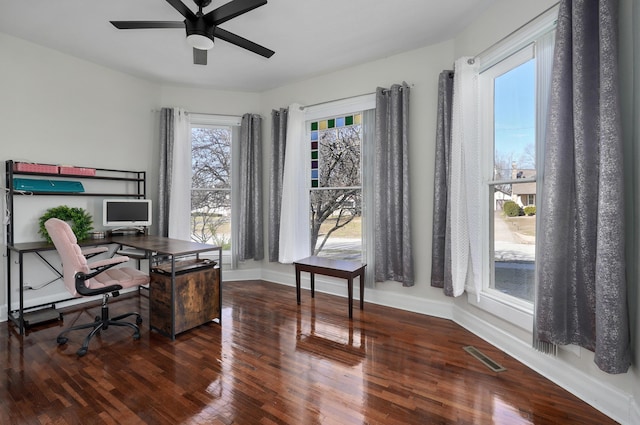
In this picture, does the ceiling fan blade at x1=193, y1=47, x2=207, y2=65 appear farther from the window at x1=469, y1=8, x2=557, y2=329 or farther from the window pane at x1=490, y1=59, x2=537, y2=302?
the window pane at x1=490, y1=59, x2=537, y2=302

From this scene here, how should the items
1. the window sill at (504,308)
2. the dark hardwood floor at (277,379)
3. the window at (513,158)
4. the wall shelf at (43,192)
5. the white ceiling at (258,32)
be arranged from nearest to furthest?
the dark hardwood floor at (277,379) → the window at (513,158) → the window sill at (504,308) → the white ceiling at (258,32) → the wall shelf at (43,192)

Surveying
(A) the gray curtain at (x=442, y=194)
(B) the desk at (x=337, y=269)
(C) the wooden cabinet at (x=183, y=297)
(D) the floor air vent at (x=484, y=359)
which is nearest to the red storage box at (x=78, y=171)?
(C) the wooden cabinet at (x=183, y=297)

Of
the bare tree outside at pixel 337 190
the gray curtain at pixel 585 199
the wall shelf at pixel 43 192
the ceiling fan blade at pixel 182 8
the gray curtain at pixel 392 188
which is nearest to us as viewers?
the gray curtain at pixel 585 199

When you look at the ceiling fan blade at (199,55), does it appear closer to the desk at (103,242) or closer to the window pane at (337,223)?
the desk at (103,242)

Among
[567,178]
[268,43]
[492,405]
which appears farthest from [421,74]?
[492,405]

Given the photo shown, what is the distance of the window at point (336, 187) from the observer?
379cm

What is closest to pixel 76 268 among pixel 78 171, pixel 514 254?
pixel 78 171

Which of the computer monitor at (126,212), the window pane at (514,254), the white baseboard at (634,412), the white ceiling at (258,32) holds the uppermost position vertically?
the white ceiling at (258,32)

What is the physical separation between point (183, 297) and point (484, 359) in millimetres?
2470

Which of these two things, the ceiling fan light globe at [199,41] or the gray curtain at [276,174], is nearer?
the ceiling fan light globe at [199,41]

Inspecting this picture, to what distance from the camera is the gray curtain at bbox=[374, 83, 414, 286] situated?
10.6 feet

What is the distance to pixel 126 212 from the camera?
3699 millimetres

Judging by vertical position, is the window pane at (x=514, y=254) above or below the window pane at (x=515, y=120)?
below

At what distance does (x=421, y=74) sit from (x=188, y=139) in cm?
310
